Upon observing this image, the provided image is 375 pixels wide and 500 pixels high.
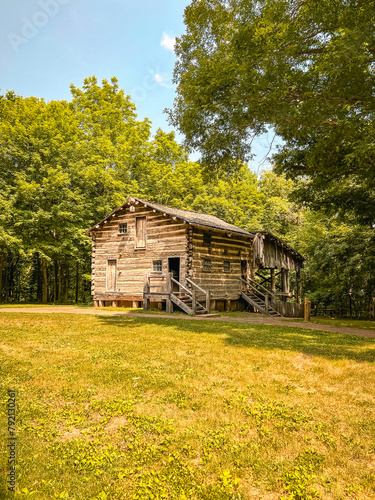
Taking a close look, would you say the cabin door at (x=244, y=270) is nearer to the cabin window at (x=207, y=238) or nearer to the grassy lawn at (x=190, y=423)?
the cabin window at (x=207, y=238)

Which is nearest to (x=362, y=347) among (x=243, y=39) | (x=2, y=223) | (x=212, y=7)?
(x=243, y=39)

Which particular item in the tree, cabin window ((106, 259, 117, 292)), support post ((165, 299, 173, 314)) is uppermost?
the tree

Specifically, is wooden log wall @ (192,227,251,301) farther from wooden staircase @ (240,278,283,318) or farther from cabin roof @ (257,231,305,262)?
cabin roof @ (257,231,305,262)

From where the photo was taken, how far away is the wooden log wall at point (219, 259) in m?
21.2

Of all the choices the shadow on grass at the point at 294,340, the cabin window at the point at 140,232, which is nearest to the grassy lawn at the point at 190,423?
the shadow on grass at the point at 294,340

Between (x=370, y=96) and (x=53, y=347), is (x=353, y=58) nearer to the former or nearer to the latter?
(x=370, y=96)

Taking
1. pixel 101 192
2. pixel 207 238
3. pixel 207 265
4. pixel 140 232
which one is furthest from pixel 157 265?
pixel 101 192

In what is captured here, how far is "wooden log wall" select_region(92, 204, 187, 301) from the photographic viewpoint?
21547mm

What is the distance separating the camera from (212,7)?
1427cm

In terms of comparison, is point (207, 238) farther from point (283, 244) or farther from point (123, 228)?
point (283, 244)

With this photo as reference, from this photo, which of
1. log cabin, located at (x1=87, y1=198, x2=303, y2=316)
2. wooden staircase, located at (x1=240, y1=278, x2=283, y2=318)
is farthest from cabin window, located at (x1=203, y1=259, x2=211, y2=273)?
wooden staircase, located at (x1=240, y1=278, x2=283, y2=318)

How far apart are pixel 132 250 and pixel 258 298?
9.31 m

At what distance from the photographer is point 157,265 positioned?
22.5 m

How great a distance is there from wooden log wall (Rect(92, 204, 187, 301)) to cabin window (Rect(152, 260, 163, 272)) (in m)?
0.20
